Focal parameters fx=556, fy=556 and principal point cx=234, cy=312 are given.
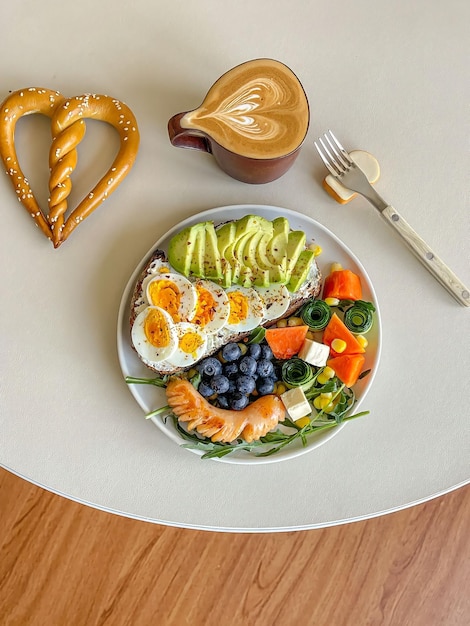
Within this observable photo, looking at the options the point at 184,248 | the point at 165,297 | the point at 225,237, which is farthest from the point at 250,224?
the point at 165,297

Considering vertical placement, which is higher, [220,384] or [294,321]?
[294,321]

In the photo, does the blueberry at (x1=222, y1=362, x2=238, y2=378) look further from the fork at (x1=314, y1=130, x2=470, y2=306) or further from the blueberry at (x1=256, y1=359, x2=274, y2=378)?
the fork at (x1=314, y1=130, x2=470, y2=306)

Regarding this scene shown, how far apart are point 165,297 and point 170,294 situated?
0.05 ft

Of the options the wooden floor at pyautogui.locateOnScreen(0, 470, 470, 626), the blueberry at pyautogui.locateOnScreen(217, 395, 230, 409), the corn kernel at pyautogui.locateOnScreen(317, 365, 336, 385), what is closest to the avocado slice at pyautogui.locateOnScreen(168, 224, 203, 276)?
the blueberry at pyautogui.locateOnScreen(217, 395, 230, 409)

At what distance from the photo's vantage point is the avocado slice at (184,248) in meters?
1.34

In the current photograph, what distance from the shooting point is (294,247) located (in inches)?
52.6

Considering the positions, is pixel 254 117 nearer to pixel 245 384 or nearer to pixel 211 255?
pixel 211 255

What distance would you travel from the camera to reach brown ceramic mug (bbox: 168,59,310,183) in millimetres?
1275

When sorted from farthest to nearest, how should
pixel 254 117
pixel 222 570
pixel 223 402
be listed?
pixel 222 570
pixel 223 402
pixel 254 117

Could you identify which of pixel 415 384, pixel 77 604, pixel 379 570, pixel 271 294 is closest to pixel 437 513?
pixel 379 570

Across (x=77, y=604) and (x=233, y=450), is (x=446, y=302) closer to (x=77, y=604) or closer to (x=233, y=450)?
(x=233, y=450)

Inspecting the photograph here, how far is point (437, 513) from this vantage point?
2072 mm

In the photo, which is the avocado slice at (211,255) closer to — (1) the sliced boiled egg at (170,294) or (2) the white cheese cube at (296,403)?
(1) the sliced boiled egg at (170,294)

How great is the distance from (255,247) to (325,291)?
9.1 inches
